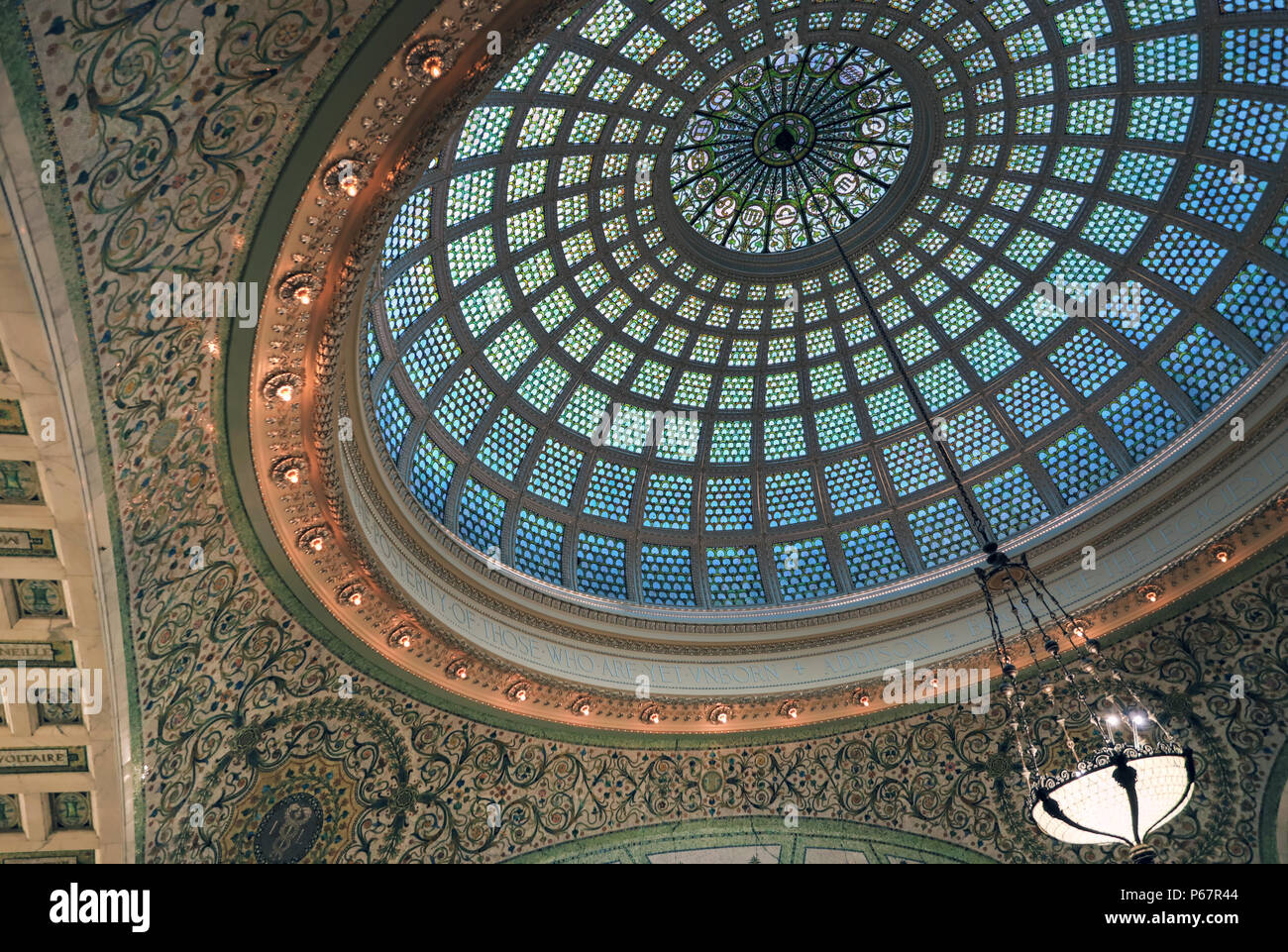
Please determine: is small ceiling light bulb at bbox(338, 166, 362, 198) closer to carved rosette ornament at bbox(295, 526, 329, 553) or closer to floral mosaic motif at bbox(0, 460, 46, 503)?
floral mosaic motif at bbox(0, 460, 46, 503)

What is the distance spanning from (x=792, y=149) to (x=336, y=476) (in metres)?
7.32

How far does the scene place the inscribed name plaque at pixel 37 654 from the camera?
704 cm

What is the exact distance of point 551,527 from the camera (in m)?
12.4

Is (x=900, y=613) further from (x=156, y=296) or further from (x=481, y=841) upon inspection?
(x=156, y=296)

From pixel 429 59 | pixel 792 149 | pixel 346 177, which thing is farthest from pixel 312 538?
pixel 792 149

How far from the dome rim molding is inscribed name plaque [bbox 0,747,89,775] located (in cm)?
238

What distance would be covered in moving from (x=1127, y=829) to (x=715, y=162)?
8.92 m

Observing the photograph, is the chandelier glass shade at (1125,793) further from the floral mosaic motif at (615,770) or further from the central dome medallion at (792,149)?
the central dome medallion at (792,149)

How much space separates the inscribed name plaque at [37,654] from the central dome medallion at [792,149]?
8703 mm

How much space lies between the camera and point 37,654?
7.09 metres

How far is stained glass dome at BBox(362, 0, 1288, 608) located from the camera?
33.6ft

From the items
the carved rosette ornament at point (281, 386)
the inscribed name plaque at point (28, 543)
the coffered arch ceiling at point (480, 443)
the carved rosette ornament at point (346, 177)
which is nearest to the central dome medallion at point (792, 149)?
the coffered arch ceiling at point (480, 443)

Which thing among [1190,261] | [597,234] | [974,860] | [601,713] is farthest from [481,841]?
[1190,261]

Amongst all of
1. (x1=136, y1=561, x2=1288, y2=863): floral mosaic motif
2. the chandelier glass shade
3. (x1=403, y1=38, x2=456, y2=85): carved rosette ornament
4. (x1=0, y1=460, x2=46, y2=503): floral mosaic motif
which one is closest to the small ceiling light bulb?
(x1=403, y1=38, x2=456, y2=85): carved rosette ornament
